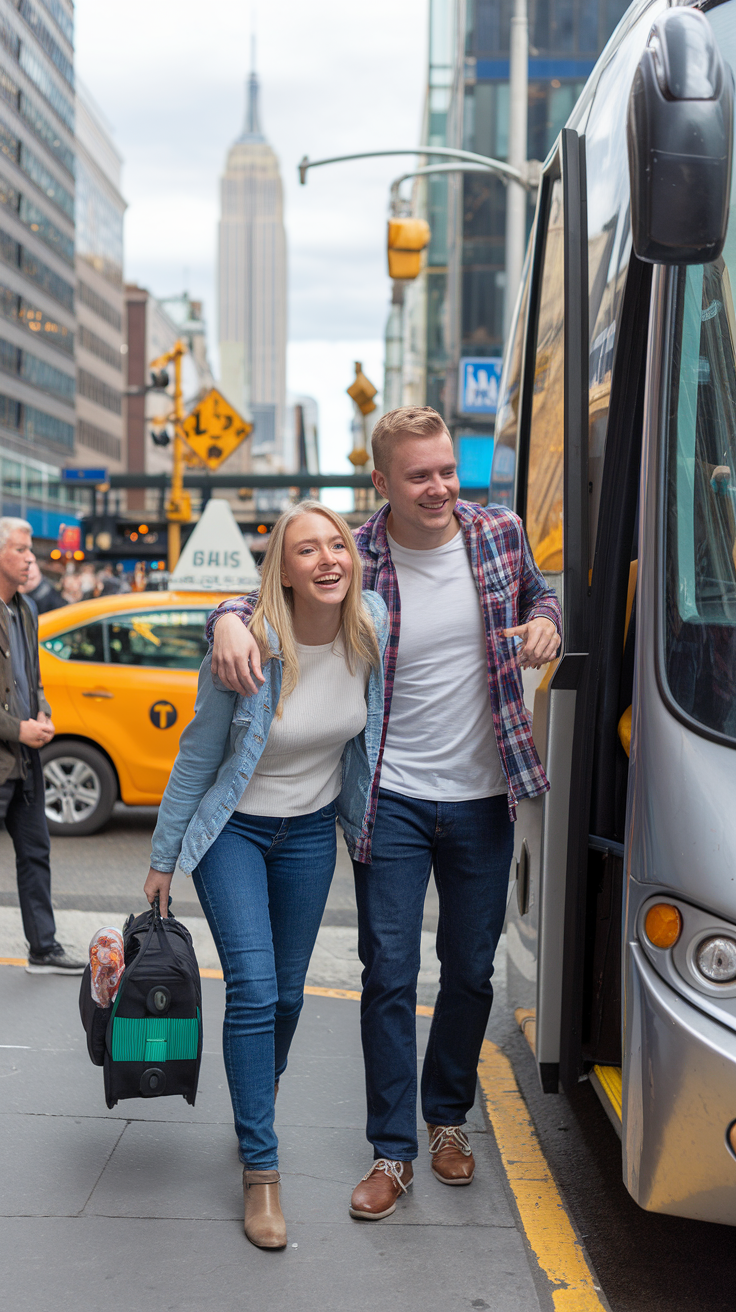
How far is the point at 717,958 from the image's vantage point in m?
2.68

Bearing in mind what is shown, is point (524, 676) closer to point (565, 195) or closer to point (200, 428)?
Answer: point (565, 195)

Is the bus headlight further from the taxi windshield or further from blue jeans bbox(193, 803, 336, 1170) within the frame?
blue jeans bbox(193, 803, 336, 1170)

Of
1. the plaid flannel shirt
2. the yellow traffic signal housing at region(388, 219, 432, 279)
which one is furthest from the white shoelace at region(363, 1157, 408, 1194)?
the yellow traffic signal housing at region(388, 219, 432, 279)

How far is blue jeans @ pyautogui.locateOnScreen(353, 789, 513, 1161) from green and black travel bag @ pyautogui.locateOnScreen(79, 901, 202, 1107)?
18.2 inches

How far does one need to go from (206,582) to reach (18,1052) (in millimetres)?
7656

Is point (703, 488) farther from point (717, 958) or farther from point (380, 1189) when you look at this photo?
point (380, 1189)

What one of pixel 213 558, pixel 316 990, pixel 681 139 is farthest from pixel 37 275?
pixel 681 139

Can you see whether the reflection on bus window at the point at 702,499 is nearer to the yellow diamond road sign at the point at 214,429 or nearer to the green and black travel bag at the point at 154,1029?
the green and black travel bag at the point at 154,1029

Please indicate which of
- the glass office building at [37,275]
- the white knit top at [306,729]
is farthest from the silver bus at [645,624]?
the glass office building at [37,275]

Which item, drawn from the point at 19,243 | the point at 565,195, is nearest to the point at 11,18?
the point at 19,243

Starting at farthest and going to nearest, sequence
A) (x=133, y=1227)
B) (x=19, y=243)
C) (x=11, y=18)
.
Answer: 1. (x=19, y=243)
2. (x=11, y=18)
3. (x=133, y=1227)

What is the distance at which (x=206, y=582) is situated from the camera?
11.9 m

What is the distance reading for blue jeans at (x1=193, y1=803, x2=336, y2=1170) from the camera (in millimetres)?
3238

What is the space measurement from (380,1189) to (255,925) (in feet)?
2.57
